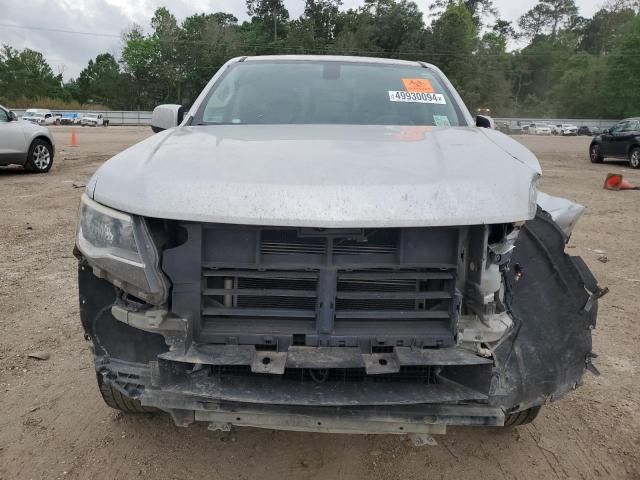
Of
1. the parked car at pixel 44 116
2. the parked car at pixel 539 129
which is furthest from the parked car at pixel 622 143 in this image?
the parked car at pixel 44 116

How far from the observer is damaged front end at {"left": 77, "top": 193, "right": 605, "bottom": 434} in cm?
194

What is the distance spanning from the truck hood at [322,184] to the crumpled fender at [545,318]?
0.41m

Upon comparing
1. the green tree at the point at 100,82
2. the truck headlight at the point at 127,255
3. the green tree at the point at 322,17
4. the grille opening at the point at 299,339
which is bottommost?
the grille opening at the point at 299,339

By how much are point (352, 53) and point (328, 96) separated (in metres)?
61.4

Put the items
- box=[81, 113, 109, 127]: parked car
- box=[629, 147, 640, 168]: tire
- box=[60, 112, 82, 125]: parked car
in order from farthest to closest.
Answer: box=[60, 112, 82, 125]: parked car, box=[81, 113, 109, 127]: parked car, box=[629, 147, 640, 168]: tire

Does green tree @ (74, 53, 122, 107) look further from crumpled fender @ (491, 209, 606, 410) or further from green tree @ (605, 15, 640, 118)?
crumpled fender @ (491, 209, 606, 410)

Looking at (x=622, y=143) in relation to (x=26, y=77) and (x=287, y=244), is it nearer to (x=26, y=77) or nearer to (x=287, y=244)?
(x=287, y=244)

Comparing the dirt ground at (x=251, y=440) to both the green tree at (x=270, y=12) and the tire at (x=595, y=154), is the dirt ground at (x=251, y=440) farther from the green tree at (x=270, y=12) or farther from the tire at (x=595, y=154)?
the green tree at (x=270, y=12)

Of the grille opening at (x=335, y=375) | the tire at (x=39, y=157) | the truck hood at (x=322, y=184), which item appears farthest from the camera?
the tire at (x=39, y=157)

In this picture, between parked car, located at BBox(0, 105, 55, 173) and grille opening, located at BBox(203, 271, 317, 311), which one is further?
parked car, located at BBox(0, 105, 55, 173)

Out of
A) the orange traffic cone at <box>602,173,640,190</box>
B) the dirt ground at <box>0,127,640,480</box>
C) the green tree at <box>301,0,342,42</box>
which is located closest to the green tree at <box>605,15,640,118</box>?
the green tree at <box>301,0,342,42</box>

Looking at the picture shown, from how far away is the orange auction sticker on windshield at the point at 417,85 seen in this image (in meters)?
3.49

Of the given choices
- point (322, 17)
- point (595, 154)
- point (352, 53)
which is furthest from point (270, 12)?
point (595, 154)

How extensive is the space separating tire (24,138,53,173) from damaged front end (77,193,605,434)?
10.8m
